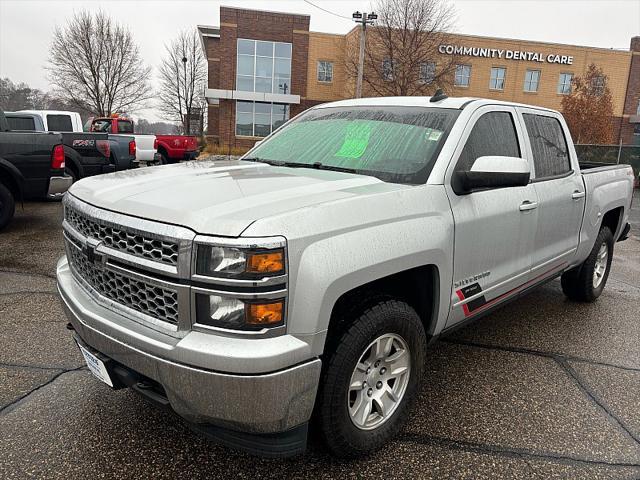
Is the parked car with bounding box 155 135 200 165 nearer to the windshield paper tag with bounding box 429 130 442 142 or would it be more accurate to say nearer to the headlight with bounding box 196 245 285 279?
the windshield paper tag with bounding box 429 130 442 142

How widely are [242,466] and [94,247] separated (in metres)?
1.27

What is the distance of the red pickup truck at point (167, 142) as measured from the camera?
1852 centimetres

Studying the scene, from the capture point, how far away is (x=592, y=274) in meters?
4.92

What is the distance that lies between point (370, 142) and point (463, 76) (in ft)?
126

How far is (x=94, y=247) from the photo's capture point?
225 cm

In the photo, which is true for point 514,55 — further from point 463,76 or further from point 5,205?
point 5,205

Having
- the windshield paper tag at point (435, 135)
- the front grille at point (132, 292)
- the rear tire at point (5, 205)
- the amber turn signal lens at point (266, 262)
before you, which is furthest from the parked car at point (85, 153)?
the amber turn signal lens at point (266, 262)

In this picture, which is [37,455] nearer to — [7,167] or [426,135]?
[426,135]

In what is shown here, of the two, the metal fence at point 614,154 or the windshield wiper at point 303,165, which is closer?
the windshield wiper at point 303,165

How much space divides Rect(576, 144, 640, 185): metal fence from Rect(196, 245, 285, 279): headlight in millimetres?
21547

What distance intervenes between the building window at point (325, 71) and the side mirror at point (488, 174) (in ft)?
117

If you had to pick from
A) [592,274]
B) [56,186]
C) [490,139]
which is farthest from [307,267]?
[56,186]

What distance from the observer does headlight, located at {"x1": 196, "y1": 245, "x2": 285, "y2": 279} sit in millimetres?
1827

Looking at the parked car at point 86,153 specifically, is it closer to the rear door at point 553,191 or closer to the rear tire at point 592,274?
the rear door at point 553,191
